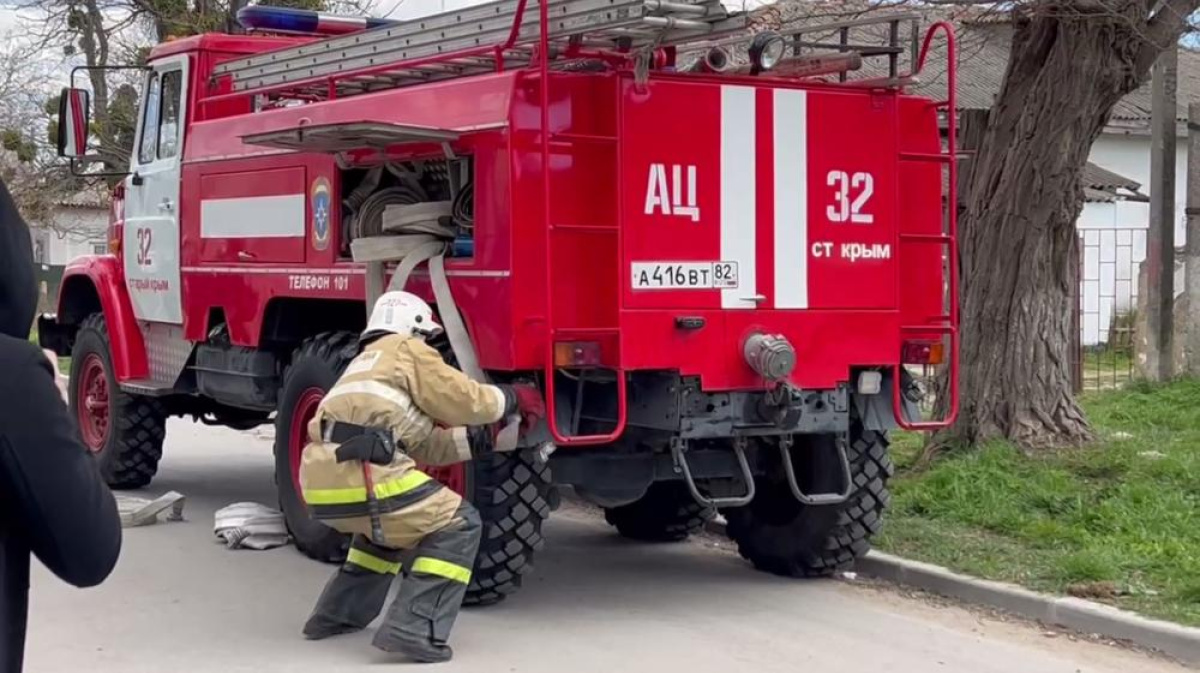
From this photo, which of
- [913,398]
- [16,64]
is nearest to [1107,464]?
[913,398]

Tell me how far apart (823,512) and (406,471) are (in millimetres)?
2494

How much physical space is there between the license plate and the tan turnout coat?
94 centimetres

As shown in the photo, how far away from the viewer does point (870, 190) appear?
7.86 metres

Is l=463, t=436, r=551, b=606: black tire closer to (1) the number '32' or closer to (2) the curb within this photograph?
(1) the number '32'

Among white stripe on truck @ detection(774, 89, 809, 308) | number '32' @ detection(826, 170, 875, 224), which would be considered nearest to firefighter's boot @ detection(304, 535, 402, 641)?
white stripe on truck @ detection(774, 89, 809, 308)

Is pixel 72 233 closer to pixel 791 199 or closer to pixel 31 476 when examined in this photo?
pixel 791 199

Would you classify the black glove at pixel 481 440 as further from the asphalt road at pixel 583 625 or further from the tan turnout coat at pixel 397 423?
the asphalt road at pixel 583 625

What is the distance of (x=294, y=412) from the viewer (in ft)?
28.0

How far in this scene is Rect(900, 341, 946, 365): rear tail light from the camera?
8109 millimetres

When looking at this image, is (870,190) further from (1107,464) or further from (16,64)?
(16,64)

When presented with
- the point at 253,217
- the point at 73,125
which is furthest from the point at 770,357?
the point at 73,125

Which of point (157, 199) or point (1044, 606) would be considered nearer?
point (1044, 606)

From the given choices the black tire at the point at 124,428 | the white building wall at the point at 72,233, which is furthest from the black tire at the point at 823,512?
the white building wall at the point at 72,233

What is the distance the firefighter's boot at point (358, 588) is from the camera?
273 inches
